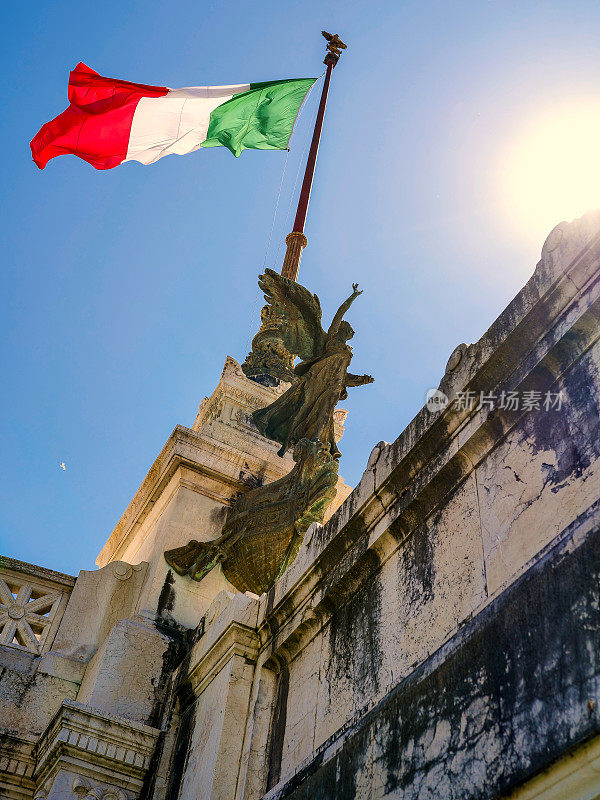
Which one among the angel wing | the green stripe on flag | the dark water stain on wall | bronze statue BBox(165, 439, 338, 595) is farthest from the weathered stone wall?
the green stripe on flag

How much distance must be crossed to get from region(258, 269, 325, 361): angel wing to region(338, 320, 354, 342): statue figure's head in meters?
0.33

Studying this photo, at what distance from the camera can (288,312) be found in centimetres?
905

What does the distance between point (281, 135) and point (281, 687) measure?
34.6ft

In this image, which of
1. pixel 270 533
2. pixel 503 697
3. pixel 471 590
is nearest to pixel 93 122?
pixel 270 533

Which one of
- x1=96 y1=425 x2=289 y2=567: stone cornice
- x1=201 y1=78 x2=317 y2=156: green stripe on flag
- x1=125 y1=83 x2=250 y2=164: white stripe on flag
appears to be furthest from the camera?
x1=201 y1=78 x2=317 y2=156: green stripe on flag

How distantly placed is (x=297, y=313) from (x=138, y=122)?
16.3ft

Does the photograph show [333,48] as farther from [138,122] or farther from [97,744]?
[97,744]

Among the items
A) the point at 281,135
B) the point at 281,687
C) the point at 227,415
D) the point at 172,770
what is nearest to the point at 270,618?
the point at 281,687

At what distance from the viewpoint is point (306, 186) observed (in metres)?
15.6

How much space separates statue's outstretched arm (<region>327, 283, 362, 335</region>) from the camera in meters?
8.24

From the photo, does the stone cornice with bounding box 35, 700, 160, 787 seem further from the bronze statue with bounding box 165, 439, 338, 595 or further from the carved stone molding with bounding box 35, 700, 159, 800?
the bronze statue with bounding box 165, 439, 338, 595

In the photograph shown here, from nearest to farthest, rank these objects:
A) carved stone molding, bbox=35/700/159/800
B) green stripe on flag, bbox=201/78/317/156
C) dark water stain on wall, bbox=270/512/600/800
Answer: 1. dark water stain on wall, bbox=270/512/600/800
2. carved stone molding, bbox=35/700/159/800
3. green stripe on flag, bbox=201/78/317/156

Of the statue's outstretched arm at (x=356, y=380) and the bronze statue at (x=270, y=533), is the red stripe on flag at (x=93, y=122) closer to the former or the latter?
the statue's outstretched arm at (x=356, y=380)

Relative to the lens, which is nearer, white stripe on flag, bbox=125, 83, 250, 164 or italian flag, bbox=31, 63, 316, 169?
italian flag, bbox=31, 63, 316, 169
